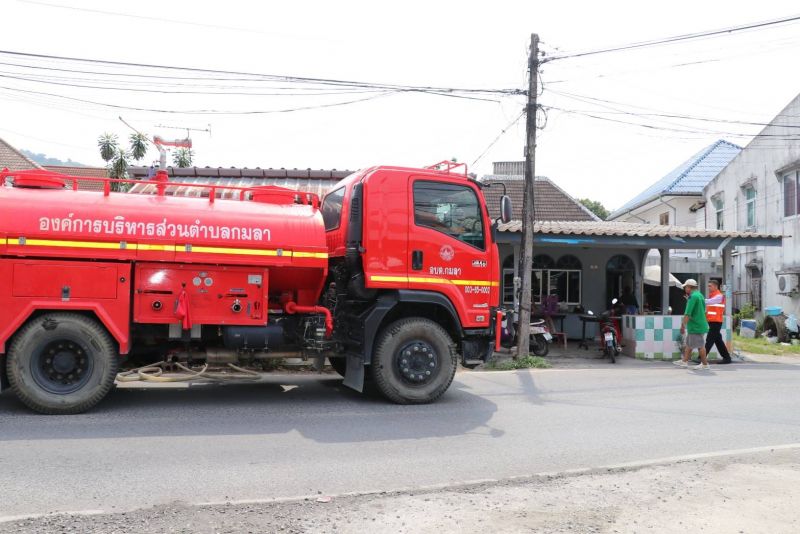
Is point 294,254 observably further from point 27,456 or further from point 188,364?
point 27,456

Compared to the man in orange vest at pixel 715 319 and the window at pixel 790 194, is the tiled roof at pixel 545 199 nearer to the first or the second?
the window at pixel 790 194

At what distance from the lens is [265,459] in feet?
17.6

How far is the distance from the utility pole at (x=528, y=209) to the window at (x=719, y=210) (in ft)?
59.4

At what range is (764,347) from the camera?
1670 centimetres

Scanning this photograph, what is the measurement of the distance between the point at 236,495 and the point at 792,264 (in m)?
22.1

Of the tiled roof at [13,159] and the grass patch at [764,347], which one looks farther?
the tiled roof at [13,159]

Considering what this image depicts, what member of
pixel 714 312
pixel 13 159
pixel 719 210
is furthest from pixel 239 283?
pixel 719 210

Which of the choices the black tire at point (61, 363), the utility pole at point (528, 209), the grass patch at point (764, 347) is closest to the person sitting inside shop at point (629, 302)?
the grass patch at point (764, 347)

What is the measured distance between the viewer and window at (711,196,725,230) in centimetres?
2708

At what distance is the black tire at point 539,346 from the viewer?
1352cm

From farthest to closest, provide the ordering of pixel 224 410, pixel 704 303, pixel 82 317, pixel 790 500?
pixel 704 303 < pixel 224 410 < pixel 82 317 < pixel 790 500

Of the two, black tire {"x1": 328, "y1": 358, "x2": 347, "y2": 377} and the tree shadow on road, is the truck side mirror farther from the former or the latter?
black tire {"x1": 328, "y1": 358, "x2": 347, "y2": 377}

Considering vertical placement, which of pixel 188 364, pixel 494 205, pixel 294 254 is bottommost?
pixel 188 364

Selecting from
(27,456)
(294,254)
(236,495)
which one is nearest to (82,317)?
(27,456)
